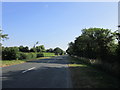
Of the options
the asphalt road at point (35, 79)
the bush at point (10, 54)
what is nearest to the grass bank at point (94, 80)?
the asphalt road at point (35, 79)

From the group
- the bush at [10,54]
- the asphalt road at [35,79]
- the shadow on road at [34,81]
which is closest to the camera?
the shadow on road at [34,81]

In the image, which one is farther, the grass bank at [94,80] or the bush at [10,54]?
the bush at [10,54]

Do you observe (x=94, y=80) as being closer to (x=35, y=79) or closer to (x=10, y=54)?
(x=35, y=79)

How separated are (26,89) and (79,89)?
2665 mm

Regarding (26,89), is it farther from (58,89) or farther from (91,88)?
(91,88)

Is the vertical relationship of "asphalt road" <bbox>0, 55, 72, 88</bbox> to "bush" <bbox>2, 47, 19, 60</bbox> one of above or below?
below

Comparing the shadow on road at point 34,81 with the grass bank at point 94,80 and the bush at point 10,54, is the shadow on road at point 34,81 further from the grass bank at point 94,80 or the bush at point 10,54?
the bush at point 10,54

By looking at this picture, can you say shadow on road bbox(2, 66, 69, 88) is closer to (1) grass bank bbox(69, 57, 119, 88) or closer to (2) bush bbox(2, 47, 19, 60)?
(1) grass bank bbox(69, 57, 119, 88)

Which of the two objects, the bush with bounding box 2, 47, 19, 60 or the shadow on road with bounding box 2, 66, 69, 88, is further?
the bush with bounding box 2, 47, 19, 60

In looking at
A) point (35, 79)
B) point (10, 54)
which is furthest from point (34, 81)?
point (10, 54)

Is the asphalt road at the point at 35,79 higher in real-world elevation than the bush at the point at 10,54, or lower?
lower

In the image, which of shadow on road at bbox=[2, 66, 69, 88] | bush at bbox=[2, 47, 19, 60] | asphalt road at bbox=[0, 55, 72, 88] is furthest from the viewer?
bush at bbox=[2, 47, 19, 60]


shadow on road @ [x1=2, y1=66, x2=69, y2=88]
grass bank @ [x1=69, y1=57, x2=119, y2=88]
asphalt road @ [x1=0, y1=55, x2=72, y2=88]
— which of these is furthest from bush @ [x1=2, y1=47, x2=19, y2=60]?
grass bank @ [x1=69, y1=57, x2=119, y2=88]

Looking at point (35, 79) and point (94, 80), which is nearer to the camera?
point (94, 80)
